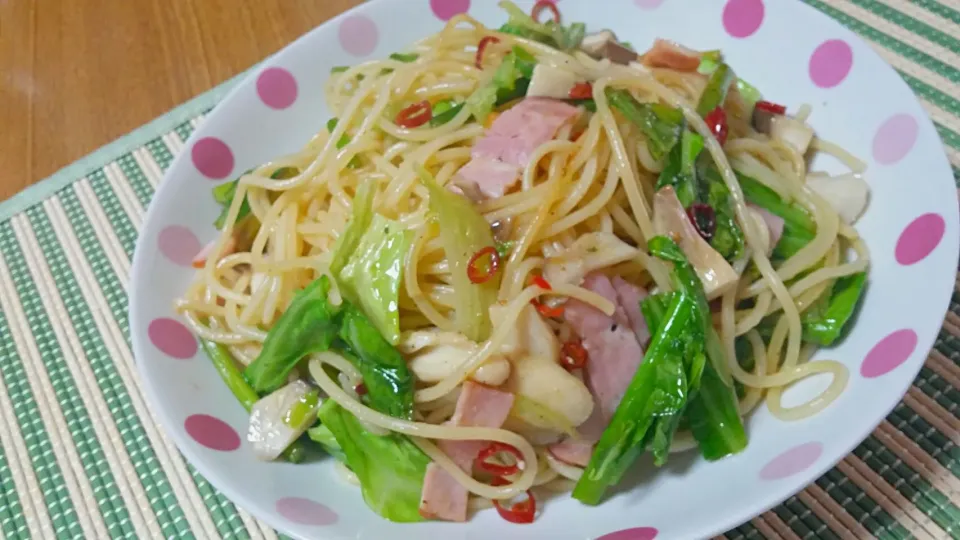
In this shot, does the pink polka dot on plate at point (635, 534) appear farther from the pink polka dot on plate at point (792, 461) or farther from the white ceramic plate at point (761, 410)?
the pink polka dot on plate at point (792, 461)

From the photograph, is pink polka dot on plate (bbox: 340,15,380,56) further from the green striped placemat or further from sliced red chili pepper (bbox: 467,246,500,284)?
sliced red chili pepper (bbox: 467,246,500,284)

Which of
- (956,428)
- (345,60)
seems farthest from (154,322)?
(956,428)

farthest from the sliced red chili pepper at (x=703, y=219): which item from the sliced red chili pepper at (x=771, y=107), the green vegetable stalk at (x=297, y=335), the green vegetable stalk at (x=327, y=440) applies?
the green vegetable stalk at (x=327, y=440)

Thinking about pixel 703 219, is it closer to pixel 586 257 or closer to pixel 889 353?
pixel 586 257

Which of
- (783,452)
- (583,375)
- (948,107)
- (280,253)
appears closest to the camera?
(783,452)

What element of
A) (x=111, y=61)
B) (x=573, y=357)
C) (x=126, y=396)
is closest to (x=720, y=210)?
(x=573, y=357)

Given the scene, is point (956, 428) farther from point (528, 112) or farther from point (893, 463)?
point (528, 112)
